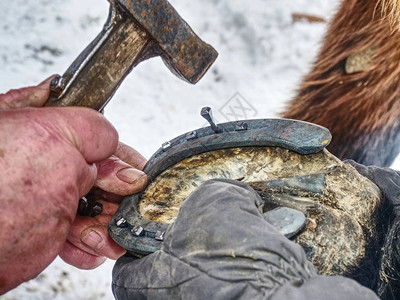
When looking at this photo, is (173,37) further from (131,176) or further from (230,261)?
(230,261)

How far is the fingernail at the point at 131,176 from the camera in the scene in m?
1.07

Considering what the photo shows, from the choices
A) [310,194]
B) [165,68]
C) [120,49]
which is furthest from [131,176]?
[165,68]

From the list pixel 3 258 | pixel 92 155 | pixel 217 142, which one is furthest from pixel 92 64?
pixel 3 258

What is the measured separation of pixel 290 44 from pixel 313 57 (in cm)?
17

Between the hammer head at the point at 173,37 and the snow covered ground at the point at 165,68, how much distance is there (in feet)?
3.80

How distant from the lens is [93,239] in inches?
44.1

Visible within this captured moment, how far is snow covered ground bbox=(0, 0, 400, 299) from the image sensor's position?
2.21 m

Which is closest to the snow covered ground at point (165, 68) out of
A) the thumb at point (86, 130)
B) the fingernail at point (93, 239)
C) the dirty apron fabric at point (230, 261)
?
the fingernail at point (93, 239)

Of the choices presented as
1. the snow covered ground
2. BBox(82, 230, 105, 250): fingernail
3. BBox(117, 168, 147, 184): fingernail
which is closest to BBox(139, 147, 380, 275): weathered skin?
BBox(117, 168, 147, 184): fingernail

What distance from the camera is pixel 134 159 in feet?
4.48

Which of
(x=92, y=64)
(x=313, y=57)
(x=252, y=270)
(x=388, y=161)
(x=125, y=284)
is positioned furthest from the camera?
(x=313, y=57)

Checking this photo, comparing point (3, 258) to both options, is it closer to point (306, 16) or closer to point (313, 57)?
Answer: point (313, 57)

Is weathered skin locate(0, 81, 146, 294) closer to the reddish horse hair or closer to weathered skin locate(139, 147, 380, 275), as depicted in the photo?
weathered skin locate(139, 147, 380, 275)

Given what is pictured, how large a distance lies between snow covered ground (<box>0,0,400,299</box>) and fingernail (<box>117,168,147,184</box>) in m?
1.15
